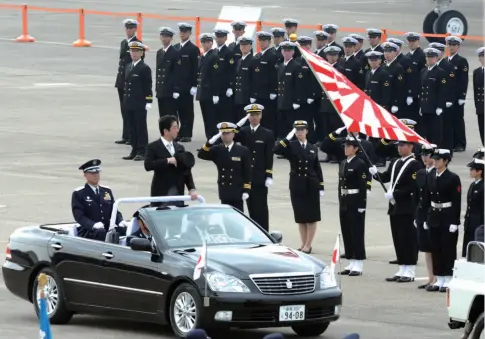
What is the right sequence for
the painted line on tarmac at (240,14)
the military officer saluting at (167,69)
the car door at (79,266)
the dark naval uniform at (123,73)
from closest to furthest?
the car door at (79,266), the dark naval uniform at (123,73), the military officer saluting at (167,69), the painted line on tarmac at (240,14)

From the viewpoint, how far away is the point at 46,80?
36719mm

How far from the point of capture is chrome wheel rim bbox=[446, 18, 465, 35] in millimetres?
38344

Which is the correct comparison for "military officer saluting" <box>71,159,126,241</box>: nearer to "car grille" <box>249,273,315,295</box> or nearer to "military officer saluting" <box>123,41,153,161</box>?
"car grille" <box>249,273,315,295</box>

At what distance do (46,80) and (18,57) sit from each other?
3.71 metres

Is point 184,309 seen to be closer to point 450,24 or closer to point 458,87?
point 458,87

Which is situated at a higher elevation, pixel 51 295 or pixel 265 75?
pixel 265 75

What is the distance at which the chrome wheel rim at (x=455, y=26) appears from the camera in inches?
1510

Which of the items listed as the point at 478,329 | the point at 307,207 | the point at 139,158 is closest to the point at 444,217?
the point at 307,207

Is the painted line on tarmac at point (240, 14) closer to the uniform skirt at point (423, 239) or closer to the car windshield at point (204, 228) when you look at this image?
the uniform skirt at point (423, 239)

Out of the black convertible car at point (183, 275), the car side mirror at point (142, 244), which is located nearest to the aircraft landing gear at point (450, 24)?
the black convertible car at point (183, 275)

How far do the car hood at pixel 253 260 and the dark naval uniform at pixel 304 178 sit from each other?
489 cm

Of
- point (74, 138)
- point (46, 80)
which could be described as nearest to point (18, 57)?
point (46, 80)

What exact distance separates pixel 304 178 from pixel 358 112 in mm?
2435

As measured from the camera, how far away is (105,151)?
2872cm
